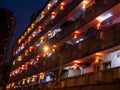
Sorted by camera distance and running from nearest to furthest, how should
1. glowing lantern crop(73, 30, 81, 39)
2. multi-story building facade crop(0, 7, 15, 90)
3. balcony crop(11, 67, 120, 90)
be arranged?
balcony crop(11, 67, 120, 90) → glowing lantern crop(73, 30, 81, 39) → multi-story building facade crop(0, 7, 15, 90)

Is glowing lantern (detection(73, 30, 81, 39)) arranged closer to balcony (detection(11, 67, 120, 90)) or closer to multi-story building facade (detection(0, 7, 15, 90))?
balcony (detection(11, 67, 120, 90))

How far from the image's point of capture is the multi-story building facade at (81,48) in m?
21.0

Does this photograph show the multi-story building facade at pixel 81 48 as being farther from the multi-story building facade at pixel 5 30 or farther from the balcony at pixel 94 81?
the multi-story building facade at pixel 5 30

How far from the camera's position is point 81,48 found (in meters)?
26.7

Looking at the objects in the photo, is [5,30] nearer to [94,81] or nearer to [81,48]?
[81,48]

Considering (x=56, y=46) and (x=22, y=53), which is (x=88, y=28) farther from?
(x=22, y=53)

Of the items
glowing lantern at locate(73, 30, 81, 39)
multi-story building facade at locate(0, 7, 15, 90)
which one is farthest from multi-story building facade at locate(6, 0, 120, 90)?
multi-story building facade at locate(0, 7, 15, 90)

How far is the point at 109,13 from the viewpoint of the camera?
23.8 metres

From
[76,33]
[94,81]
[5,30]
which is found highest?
[5,30]

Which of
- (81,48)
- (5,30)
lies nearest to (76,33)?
(81,48)

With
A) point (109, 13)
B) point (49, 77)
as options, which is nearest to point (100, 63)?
point (109, 13)

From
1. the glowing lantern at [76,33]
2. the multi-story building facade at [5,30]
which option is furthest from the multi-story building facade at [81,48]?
the multi-story building facade at [5,30]

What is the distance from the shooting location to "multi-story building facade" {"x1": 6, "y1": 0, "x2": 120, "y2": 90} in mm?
21000

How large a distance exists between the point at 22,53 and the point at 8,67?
1246 cm
